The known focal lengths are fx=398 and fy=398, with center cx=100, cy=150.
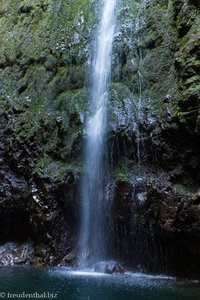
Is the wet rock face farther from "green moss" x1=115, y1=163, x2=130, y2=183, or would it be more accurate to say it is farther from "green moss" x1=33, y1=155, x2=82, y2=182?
"green moss" x1=115, y1=163, x2=130, y2=183

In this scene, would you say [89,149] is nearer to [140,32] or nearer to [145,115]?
[145,115]

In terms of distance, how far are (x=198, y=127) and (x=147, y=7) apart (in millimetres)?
7110

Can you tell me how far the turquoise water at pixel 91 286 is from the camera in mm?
9922

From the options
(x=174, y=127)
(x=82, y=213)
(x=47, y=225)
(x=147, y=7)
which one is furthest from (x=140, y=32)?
(x=47, y=225)

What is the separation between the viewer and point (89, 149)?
16109 millimetres

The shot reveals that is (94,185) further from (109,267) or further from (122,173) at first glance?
(109,267)

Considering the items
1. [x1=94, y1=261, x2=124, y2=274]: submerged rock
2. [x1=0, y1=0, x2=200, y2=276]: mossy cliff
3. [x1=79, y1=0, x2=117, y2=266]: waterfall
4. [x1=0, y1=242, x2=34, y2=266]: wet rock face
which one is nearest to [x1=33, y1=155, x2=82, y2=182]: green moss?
[x1=0, y1=0, x2=200, y2=276]: mossy cliff

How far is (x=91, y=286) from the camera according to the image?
437 inches

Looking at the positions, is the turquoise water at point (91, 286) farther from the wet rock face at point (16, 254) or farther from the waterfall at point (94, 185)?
the wet rock face at point (16, 254)

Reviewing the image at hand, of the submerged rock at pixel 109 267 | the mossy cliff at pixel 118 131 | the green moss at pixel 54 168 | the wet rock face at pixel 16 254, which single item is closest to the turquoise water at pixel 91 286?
the submerged rock at pixel 109 267

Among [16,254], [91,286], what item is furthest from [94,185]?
[91,286]

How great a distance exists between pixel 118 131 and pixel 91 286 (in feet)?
20.7

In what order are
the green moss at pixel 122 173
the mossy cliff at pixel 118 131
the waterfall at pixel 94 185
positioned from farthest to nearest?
the waterfall at pixel 94 185
the green moss at pixel 122 173
the mossy cliff at pixel 118 131

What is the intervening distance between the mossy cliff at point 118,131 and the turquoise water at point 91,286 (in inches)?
69.2
